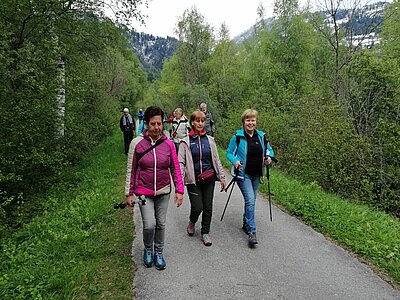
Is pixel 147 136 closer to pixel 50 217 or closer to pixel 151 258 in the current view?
pixel 151 258

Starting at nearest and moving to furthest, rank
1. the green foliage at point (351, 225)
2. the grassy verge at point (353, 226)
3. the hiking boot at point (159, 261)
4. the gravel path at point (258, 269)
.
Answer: the gravel path at point (258, 269) < the hiking boot at point (159, 261) < the grassy verge at point (353, 226) < the green foliage at point (351, 225)

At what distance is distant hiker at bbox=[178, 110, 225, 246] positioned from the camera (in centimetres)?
512

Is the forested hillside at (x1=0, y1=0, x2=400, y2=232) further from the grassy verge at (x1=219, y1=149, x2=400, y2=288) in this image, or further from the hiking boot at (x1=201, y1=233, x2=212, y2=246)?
the hiking boot at (x1=201, y1=233, x2=212, y2=246)

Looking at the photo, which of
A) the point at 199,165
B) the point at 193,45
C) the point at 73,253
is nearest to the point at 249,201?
the point at 199,165

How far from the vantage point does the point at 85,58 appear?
13391mm

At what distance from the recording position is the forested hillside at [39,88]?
8328 mm

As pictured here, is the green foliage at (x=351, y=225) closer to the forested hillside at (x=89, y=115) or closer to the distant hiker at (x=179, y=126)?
the forested hillside at (x=89, y=115)

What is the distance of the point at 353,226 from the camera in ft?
20.3

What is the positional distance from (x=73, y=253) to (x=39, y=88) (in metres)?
5.50

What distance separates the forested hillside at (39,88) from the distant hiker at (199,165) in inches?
148

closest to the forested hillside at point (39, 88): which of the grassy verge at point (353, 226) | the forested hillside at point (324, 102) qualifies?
the grassy verge at point (353, 226)

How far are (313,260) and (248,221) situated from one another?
1142 mm

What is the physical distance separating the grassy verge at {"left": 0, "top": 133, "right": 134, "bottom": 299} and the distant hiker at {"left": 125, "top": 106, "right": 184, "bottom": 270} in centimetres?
77

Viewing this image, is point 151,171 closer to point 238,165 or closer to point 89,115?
point 238,165
